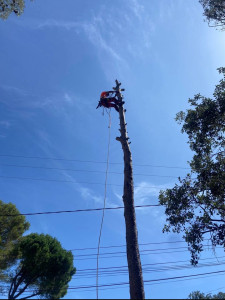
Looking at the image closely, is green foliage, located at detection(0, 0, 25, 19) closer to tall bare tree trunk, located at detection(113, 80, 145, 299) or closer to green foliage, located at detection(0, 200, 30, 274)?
tall bare tree trunk, located at detection(113, 80, 145, 299)

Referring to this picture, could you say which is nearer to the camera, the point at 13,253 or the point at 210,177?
the point at 210,177

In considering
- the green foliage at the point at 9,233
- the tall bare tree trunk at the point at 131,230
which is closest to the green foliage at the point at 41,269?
the green foliage at the point at 9,233

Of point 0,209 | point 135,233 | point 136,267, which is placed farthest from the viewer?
point 0,209

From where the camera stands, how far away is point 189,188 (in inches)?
396

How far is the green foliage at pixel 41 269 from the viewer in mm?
19406

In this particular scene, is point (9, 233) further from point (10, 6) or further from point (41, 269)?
point (10, 6)

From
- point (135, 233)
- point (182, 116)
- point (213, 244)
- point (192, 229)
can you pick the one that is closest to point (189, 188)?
point (192, 229)

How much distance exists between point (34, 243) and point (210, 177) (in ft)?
56.6

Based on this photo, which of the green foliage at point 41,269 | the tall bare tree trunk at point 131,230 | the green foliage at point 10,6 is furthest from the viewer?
the green foliage at point 41,269

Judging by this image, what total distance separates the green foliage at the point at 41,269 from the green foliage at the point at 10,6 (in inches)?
702

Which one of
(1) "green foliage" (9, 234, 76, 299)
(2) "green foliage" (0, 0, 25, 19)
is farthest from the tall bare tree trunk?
(1) "green foliage" (9, 234, 76, 299)

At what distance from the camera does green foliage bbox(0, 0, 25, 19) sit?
435 inches

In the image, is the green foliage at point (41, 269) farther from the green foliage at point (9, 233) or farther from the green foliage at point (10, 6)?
the green foliage at point (10, 6)

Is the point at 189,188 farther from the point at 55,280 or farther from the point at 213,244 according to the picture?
the point at 55,280
